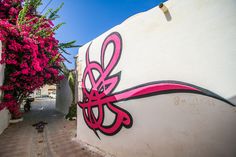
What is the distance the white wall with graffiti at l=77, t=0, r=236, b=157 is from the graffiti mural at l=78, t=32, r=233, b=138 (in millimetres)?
19

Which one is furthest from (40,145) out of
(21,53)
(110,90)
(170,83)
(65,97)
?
(65,97)

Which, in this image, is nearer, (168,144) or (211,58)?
(211,58)

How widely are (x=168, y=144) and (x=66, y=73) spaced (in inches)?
312

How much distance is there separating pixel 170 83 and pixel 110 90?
1.68 metres

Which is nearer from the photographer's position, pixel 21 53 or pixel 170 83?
pixel 170 83

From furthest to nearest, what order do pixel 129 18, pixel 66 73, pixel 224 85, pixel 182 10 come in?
pixel 66 73, pixel 129 18, pixel 182 10, pixel 224 85

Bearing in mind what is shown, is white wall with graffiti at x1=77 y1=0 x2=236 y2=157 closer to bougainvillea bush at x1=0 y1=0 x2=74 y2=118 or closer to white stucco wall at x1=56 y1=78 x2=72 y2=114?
bougainvillea bush at x1=0 y1=0 x2=74 y2=118

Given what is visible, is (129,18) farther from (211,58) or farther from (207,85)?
(207,85)

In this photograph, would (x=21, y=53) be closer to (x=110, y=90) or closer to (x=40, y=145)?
(x=40, y=145)

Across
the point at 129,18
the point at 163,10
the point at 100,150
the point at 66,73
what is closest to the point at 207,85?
the point at 163,10

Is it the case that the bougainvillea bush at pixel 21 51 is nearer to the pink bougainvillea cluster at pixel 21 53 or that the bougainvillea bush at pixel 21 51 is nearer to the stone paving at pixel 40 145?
the pink bougainvillea cluster at pixel 21 53

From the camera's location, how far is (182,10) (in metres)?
2.36

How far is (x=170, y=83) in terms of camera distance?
7.96ft

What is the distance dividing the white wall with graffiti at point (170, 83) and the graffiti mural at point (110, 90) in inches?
0.7
